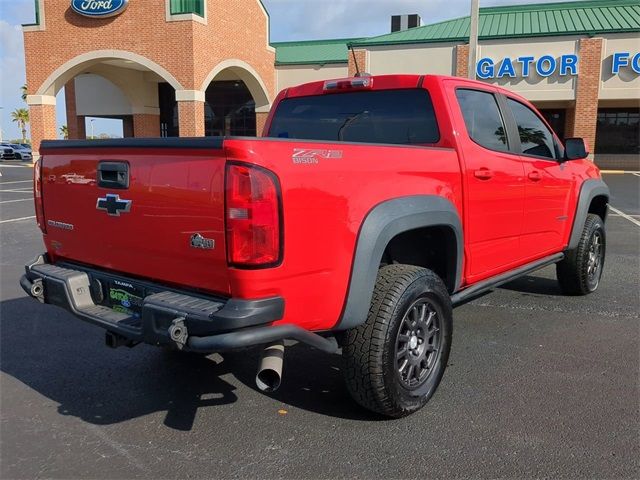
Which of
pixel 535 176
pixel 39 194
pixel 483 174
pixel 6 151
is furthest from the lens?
pixel 6 151

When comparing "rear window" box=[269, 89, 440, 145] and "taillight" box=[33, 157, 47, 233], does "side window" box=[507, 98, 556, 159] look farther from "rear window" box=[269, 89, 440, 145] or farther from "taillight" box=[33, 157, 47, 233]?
"taillight" box=[33, 157, 47, 233]

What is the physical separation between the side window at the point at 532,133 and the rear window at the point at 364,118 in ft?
3.62

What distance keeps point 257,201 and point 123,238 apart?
0.96m

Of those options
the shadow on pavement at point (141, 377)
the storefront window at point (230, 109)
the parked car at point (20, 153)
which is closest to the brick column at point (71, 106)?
the storefront window at point (230, 109)

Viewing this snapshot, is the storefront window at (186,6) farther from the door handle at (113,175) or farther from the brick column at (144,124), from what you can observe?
the door handle at (113,175)

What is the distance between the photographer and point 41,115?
24359 mm

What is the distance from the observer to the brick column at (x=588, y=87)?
2233cm

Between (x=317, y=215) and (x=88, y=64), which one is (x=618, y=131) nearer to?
(x=88, y=64)

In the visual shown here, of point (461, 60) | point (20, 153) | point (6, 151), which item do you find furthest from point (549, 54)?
point (6, 151)

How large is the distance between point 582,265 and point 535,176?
5.11 ft

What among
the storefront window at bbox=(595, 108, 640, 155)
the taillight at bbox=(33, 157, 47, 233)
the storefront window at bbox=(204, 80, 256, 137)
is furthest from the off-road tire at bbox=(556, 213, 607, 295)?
the storefront window at bbox=(204, 80, 256, 137)

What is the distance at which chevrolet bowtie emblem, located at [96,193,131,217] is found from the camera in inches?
118

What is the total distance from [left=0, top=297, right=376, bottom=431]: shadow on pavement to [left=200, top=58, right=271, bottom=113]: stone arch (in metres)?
19.6

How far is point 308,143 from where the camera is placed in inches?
106
